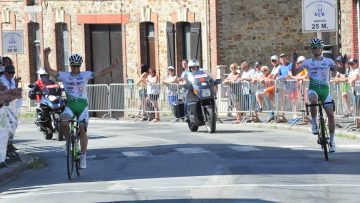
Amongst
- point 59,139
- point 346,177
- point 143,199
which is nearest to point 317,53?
→ point 346,177

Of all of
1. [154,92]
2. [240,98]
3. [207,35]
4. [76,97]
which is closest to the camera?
[76,97]

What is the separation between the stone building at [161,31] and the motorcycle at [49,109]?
8.21m

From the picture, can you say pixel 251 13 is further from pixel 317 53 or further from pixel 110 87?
pixel 317 53

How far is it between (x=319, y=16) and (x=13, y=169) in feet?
31.6

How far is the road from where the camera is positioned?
1395 cm

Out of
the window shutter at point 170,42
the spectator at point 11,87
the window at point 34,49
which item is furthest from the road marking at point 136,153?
the window at point 34,49

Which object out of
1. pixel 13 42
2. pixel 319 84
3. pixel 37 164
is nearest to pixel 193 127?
pixel 37 164

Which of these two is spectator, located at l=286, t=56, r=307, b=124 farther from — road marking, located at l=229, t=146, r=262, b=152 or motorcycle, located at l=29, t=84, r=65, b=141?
road marking, located at l=229, t=146, r=262, b=152

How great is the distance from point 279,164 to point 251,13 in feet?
63.7

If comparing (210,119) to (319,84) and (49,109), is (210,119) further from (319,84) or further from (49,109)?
(319,84)

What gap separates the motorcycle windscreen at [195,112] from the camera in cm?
2638

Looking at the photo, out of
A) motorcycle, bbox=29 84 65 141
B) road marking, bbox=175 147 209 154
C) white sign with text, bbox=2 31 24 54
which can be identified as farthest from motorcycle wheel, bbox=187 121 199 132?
white sign with text, bbox=2 31 24 54

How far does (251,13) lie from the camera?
36.3 metres

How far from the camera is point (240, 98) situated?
3081 centimetres
